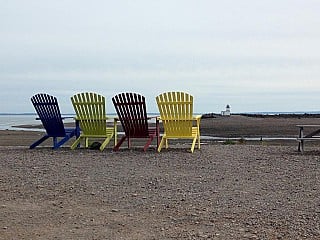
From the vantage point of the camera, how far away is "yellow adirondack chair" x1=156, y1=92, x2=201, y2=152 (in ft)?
37.9

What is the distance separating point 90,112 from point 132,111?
120 centimetres


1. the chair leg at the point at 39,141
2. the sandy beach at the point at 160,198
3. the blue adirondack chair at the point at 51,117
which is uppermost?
the blue adirondack chair at the point at 51,117

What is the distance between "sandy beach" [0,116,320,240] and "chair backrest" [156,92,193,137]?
77.8 inches

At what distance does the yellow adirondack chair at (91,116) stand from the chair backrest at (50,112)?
0.44 metres

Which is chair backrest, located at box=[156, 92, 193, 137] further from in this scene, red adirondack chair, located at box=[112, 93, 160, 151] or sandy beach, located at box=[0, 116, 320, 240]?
sandy beach, located at box=[0, 116, 320, 240]

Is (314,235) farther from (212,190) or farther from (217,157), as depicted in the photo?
(217,157)

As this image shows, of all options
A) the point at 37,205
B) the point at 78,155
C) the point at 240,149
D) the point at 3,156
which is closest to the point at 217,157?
the point at 240,149

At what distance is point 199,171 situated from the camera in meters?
8.14

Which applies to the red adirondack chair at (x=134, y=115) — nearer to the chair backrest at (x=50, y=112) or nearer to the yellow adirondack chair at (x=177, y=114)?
the yellow adirondack chair at (x=177, y=114)

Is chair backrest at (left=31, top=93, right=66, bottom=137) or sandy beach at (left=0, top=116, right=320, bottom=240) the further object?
chair backrest at (left=31, top=93, right=66, bottom=137)

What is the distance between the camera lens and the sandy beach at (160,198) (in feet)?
15.5

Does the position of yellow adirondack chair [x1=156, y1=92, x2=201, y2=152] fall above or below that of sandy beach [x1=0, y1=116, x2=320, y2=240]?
above

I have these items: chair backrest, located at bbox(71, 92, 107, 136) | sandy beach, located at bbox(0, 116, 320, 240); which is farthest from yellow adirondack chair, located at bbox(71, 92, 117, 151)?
sandy beach, located at bbox(0, 116, 320, 240)

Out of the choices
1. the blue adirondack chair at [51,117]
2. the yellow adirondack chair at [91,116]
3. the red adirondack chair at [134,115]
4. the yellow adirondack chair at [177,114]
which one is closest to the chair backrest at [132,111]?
the red adirondack chair at [134,115]
